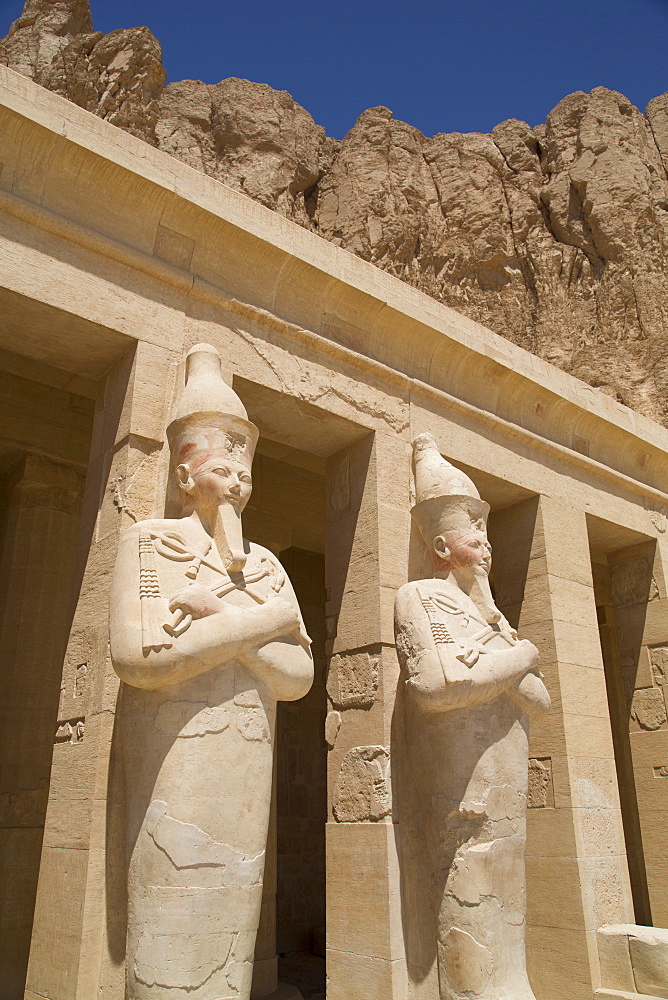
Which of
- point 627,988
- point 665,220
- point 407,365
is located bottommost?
point 627,988

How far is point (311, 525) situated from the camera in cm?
689

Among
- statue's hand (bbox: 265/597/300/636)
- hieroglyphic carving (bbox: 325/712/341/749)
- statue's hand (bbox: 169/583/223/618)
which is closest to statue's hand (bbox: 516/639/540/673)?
hieroglyphic carving (bbox: 325/712/341/749)

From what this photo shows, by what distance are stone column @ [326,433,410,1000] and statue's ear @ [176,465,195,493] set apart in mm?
1461

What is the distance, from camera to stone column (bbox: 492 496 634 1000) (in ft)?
15.6

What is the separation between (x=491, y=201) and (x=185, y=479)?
881 centimetres

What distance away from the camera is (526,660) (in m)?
4.00

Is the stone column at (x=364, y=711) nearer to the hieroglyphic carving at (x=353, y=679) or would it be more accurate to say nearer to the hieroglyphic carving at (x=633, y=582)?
the hieroglyphic carving at (x=353, y=679)

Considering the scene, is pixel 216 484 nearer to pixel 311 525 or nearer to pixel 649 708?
pixel 311 525

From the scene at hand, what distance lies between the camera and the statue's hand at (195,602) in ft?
9.96

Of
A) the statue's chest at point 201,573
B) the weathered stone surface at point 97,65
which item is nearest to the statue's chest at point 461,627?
the statue's chest at point 201,573

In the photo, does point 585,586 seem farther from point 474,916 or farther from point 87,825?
point 87,825

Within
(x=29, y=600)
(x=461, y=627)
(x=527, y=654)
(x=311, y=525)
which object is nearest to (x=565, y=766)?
(x=527, y=654)

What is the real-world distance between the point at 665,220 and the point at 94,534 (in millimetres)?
9495

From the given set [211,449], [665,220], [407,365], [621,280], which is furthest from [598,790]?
[665,220]
